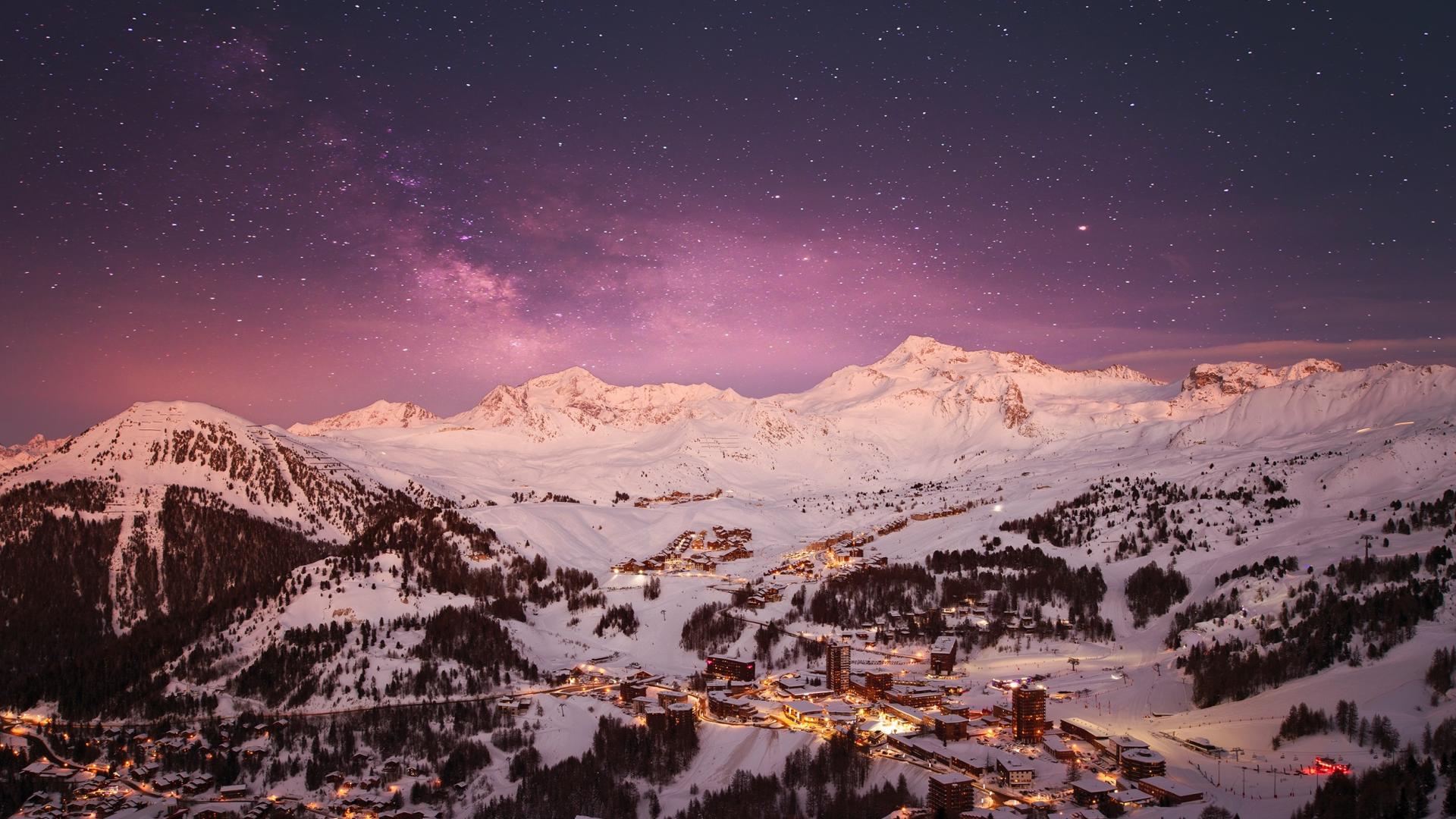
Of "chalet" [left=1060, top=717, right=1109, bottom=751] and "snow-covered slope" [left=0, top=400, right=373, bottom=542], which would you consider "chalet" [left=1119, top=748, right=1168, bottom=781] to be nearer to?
"chalet" [left=1060, top=717, right=1109, bottom=751]

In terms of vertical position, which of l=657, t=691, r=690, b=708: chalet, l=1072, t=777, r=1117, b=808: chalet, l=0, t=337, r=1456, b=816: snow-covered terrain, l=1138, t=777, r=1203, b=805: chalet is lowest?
l=1072, t=777, r=1117, b=808: chalet

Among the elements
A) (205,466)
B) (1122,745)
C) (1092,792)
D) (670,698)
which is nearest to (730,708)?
(670,698)

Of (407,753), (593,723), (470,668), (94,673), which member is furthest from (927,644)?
(94,673)

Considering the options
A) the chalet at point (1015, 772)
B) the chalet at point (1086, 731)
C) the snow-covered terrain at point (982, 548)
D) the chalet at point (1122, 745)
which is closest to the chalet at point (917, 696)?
the snow-covered terrain at point (982, 548)

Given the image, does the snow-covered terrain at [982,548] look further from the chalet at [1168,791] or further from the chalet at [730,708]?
the chalet at [730,708]

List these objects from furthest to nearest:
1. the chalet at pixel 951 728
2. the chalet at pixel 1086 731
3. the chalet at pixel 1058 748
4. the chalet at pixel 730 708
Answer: the chalet at pixel 730 708
the chalet at pixel 951 728
the chalet at pixel 1086 731
the chalet at pixel 1058 748

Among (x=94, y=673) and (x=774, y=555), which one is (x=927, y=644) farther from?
(x=94, y=673)

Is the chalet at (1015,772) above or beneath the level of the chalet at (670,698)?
beneath

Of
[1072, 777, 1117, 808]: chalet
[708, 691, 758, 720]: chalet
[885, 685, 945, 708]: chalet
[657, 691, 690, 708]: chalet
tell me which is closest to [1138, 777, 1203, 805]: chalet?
[1072, 777, 1117, 808]: chalet

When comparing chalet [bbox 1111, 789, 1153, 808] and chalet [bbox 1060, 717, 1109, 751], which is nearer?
chalet [bbox 1111, 789, 1153, 808]

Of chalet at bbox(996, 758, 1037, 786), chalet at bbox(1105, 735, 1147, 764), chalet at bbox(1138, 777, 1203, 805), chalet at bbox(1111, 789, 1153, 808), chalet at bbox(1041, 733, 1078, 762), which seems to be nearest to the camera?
chalet at bbox(1138, 777, 1203, 805)

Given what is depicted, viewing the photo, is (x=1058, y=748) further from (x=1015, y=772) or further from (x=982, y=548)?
(x=982, y=548)
